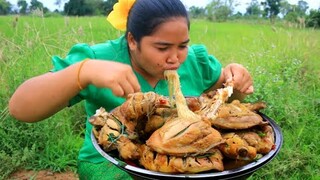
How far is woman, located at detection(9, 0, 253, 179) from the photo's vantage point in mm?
1593

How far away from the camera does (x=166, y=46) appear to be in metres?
1.82

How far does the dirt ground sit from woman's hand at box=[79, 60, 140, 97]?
2.28 metres

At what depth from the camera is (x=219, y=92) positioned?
1655 millimetres

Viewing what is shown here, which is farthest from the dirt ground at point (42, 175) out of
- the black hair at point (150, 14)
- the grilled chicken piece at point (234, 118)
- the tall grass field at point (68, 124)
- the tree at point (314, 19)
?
the tree at point (314, 19)

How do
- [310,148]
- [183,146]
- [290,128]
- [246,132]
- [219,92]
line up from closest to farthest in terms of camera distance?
1. [183,146]
2. [246,132]
3. [219,92]
4. [310,148]
5. [290,128]

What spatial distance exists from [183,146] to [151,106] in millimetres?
241

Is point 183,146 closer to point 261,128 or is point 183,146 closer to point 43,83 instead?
point 261,128

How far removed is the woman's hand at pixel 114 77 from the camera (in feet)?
4.86

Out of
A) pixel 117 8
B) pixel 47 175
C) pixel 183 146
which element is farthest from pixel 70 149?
pixel 183 146

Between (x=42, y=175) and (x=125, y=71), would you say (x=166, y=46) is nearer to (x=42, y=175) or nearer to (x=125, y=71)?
(x=125, y=71)

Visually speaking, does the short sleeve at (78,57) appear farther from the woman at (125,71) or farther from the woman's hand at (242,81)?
the woman's hand at (242,81)

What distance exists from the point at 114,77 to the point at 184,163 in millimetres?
439

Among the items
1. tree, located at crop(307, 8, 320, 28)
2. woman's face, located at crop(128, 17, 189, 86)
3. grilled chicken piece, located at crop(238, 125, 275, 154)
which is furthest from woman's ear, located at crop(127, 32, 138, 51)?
tree, located at crop(307, 8, 320, 28)

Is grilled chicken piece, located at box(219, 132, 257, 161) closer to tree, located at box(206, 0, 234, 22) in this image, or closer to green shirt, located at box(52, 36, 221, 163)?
green shirt, located at box(52, 36, 221, 163)
